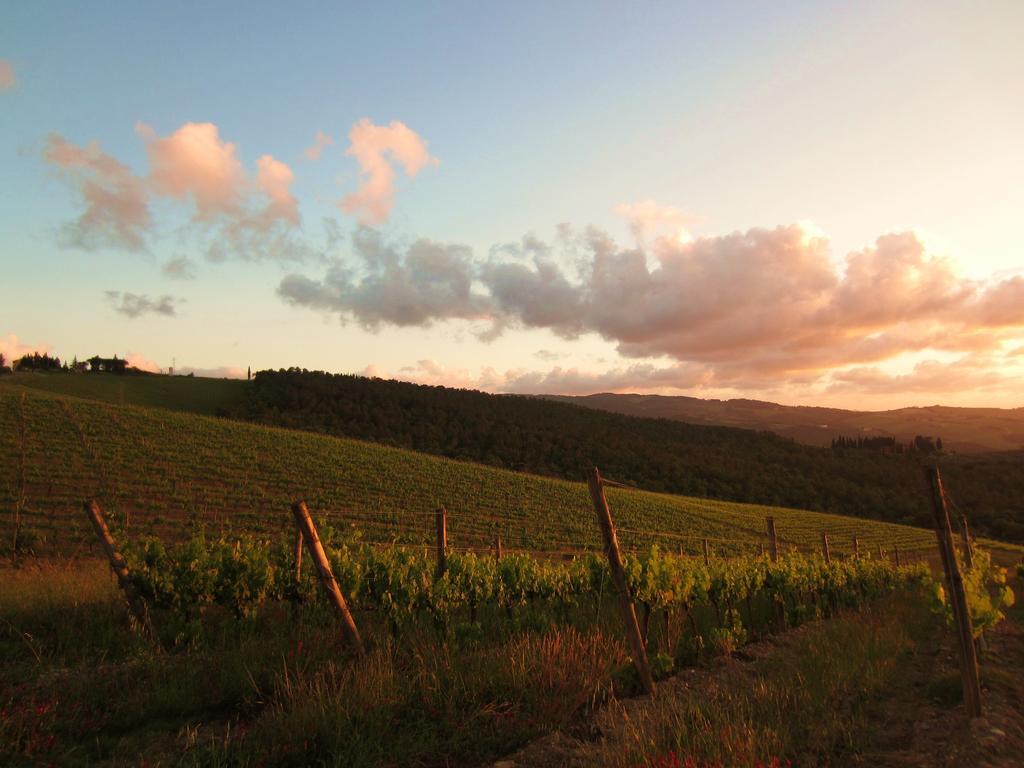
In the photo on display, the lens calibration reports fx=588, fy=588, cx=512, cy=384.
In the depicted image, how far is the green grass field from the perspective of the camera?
25.0 m

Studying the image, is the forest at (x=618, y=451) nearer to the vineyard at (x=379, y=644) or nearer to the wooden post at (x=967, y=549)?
the vineyard at (x=379, y=644)

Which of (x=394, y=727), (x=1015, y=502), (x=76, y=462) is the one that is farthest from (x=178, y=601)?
(x=1015, y=502)

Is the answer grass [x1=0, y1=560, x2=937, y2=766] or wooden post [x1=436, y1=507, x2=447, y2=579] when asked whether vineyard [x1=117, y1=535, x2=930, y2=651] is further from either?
grass [x1=0, y1=560, x2=937, y2=766]

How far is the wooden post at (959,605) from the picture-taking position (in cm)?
539

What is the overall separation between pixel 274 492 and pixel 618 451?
180 feet

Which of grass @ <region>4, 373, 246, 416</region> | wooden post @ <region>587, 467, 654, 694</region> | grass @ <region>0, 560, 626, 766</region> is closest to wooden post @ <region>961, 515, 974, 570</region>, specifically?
wooden post @ <region>587, 467, 654, 694</region>

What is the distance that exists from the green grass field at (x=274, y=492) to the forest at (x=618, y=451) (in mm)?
17589

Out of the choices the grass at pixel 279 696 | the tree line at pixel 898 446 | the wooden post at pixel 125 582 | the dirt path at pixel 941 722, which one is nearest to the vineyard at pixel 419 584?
the wooden post at pixel 125 582

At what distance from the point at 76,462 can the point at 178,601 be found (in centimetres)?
2849

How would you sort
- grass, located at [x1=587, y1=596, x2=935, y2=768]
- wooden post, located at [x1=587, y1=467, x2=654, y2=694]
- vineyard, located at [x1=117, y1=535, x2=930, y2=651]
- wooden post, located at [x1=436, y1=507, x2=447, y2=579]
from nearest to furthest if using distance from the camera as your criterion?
grass, located at [x1=587, y1=596, x2=935, y2=768], wooden post, located at [x1=587, y1=467, x2=654, y2=694], vineyard, located at [x1=117, y1=535, x2=930, y2=651], wooden post, located at [x1=436, y1=507, x2=447, y2=579]

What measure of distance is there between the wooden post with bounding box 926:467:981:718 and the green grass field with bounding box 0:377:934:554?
1670 centimetres

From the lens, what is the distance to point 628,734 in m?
4.58

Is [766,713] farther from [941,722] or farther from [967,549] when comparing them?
[967,549]

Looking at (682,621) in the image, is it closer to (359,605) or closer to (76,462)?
(359,605)
